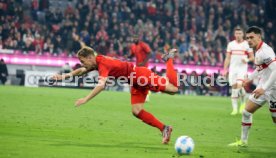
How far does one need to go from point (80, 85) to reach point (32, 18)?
6.13 metres

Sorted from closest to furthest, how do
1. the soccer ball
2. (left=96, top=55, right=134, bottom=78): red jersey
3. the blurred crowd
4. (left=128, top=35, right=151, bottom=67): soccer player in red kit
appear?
the soccer ball, (left=96, top=55, right=134, bottom=78): red jersey, (left=128, top=35, right=151, bottom=67): soccer player in red kit, the blurred crowd

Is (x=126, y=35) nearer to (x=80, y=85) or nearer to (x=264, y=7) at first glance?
(x=80, y=85)

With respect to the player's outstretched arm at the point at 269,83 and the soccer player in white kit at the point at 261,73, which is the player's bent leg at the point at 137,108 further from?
the player's outstretched arm at the point at 269,83

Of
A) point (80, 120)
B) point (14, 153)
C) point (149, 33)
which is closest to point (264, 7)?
point (149, 33)

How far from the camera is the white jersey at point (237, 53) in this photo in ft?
67.4

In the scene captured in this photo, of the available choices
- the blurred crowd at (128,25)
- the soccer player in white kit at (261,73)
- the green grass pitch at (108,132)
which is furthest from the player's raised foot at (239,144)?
Result: the blurred crowd at (128,25)

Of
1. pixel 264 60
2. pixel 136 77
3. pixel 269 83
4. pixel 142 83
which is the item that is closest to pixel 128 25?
pixel 142 83

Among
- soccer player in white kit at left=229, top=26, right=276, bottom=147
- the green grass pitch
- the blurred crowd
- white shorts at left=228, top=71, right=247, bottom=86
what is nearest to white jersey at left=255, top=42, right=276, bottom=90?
soccer player in white kit at left=229, top=26, right=276, bottom=147

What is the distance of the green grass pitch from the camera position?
1048 cm

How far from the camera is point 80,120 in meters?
15.7

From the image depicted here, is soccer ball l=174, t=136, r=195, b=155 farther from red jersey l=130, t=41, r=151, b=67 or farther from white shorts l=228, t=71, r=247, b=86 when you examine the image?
red jersey l=130, t=41, r=151, b=67

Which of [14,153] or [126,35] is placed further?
[126,35]

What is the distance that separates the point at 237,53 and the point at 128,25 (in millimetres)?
16534

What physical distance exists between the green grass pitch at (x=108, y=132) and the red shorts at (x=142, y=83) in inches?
37.4
